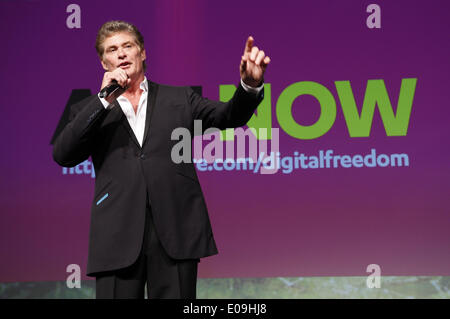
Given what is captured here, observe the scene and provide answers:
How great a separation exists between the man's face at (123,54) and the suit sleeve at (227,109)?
22 cm

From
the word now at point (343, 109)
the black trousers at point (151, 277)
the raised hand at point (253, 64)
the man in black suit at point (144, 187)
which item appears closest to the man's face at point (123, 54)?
the man in black suit at point (144, 187)

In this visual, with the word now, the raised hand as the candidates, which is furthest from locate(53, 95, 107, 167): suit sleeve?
the word now

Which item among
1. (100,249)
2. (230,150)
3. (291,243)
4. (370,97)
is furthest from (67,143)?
(370,97)

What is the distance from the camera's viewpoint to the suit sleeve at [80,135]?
1.71m

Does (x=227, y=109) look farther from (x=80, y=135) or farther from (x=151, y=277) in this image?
(x=151, y=277)

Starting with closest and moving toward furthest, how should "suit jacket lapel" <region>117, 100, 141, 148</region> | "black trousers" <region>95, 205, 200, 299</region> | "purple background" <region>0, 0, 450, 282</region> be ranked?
"black trousers" <region>95, 205, 200, 299</region> < "suit jacket lapel" <region>117, 100, 141, 148</region> < "purple background" <region>0, 0, 450, 282</region>

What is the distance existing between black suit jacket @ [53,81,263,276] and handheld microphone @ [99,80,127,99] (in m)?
0.03

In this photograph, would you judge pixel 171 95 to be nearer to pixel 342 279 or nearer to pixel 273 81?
pixel 273 81

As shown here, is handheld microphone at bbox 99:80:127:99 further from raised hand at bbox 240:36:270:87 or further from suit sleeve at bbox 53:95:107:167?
raised hand at bbox 240:36:270:87

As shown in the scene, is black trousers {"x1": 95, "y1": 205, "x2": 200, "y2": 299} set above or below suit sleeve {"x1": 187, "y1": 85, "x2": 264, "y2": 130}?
below

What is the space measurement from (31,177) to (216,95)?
1423 mm

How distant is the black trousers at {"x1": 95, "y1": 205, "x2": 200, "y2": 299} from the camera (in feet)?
5.54

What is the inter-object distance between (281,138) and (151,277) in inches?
80.7

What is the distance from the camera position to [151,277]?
5.60ft
